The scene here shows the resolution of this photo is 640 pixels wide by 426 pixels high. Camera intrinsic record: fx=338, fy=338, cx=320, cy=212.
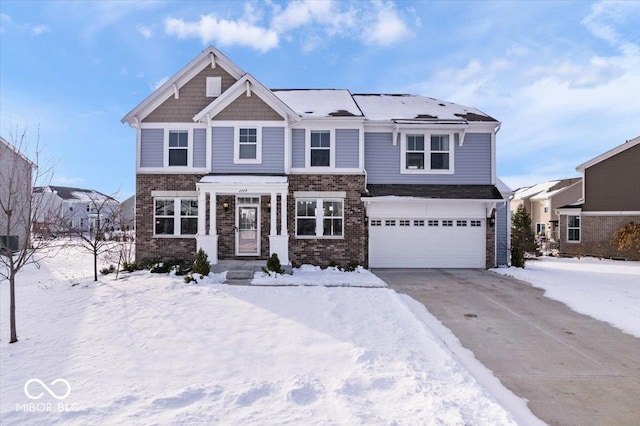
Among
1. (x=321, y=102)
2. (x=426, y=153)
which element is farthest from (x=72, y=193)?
(x=426, y=153)

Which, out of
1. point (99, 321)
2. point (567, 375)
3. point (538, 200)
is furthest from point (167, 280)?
point (538, 200)

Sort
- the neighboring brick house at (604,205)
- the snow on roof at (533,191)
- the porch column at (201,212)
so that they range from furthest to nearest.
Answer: the snow on roof at (533,191), the neighboring brick house at (604,205), the porch column at (201,212)

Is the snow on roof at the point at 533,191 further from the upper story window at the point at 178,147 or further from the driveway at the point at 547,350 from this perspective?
the upper story window at the point at 178,147

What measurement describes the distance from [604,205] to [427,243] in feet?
46.3

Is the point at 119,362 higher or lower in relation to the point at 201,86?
lower

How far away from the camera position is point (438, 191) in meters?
14.5

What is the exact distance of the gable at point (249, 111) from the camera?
13.8m

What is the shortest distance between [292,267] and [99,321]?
23.4 feet

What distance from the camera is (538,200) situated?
3466 cm

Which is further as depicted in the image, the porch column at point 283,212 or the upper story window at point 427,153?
the upper story window at point 427,153

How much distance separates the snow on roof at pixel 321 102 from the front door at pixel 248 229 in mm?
4593

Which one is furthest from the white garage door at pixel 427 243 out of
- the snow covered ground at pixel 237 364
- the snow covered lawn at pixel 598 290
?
the snow covered ground at pixel 237 364

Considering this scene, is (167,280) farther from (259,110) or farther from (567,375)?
(567,375)

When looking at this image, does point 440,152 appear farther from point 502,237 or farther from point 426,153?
point 502,237
